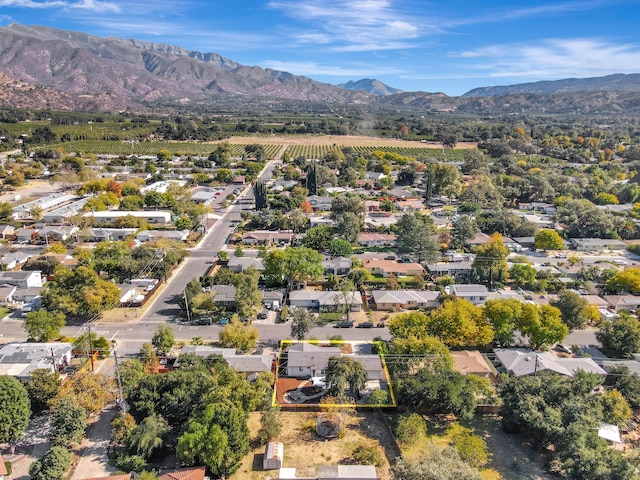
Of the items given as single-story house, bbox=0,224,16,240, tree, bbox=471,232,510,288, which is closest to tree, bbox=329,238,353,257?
tree, bbox=471,232,510,288

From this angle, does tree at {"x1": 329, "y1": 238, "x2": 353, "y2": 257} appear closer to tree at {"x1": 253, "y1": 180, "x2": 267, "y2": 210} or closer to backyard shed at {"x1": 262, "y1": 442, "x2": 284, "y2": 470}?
tree at {"x1": 253, "y1": 180, "x2": 267, "y2": 210}

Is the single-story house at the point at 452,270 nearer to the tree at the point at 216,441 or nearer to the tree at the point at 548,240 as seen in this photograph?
the tree at the point at 548,240

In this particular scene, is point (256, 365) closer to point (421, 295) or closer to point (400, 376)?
→ point (400, 376)

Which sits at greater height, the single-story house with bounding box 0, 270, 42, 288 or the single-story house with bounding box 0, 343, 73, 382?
the single-story house with bounding box 0, 270, 42, 288

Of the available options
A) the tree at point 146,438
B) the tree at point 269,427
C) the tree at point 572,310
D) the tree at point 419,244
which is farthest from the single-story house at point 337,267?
the tree at point 146,438

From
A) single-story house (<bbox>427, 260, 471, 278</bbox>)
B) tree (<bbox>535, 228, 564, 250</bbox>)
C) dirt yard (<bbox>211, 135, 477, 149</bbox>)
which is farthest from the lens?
dirt yard (<bbox>211, 135, 477, 149</bbox>)

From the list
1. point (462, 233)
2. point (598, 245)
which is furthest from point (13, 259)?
point (598, 245)

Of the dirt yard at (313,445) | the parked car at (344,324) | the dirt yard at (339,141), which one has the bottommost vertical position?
the dirt yard at (313,445)
